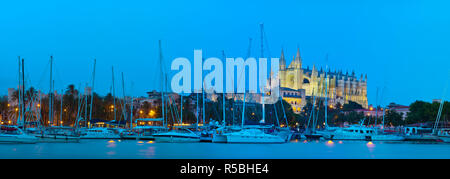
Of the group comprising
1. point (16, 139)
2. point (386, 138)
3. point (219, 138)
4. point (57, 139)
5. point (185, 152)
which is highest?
point (16, 139)

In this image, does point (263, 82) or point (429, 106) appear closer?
point (263, 82)

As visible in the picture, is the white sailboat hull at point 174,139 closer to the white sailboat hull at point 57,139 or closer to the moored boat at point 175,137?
the moored boat at point 175,137

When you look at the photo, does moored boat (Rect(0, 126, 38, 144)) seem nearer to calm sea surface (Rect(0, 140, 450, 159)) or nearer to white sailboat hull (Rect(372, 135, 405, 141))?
calm sea surface (Rect(0, 140, 450, 159))

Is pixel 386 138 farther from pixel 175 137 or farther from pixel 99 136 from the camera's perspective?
pixel 99 136

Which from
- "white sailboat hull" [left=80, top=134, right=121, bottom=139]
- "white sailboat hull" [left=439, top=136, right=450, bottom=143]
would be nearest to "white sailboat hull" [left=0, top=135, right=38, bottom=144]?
"white sailboat hull" [left=80, top=134, right=121, bottom=139]

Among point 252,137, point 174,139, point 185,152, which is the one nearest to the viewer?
point 185,152

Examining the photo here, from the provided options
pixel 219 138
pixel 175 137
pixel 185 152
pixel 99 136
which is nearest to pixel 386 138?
pixel 219 138
